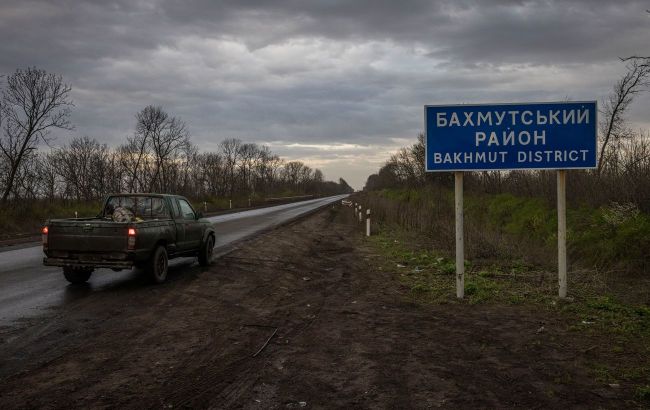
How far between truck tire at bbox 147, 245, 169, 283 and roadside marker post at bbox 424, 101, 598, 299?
5.33 metres

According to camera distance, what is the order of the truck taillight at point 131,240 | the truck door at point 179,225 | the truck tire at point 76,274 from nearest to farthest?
1. the truck taillight at point 131,240
2. the truck tire at point 76,274
3. the truck door at point 179,225

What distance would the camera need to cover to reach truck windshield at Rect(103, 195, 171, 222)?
11133 mm

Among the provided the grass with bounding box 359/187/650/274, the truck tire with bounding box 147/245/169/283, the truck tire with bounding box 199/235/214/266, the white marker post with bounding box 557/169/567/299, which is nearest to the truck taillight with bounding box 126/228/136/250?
the truck tire with bounding box 147/245/169/283

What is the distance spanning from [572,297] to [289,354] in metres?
4.96

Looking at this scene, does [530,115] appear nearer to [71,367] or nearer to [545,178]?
[71,367]

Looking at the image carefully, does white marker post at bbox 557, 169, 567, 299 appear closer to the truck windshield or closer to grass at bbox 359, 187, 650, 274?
grass at bbox 359, 187, 650, 274

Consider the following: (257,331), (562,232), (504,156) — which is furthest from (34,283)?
(562,232)

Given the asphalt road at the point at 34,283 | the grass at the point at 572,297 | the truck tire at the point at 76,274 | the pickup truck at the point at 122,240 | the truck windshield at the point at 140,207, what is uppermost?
the truck windshield at the point at 140,207

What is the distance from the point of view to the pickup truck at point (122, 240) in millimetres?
9188

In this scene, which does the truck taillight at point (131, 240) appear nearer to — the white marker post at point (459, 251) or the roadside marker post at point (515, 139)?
the roadside marker post at point (515, 139)

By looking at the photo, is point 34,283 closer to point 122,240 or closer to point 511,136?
point 122,240

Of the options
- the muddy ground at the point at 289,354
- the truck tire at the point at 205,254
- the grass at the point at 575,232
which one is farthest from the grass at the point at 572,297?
the truck tire at the point at 205,254

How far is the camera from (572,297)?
806 cm

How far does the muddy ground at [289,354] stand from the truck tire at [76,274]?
1257 mm
